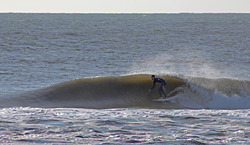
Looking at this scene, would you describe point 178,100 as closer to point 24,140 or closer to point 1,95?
point 1,95

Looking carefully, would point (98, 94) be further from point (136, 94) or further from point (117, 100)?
point (136, 94)

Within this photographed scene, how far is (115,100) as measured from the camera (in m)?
16.4

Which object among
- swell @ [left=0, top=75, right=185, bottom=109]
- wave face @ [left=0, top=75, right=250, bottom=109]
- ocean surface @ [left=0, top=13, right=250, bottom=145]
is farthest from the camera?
wave face @ [left=0, top=75, right=250, bottom=109]

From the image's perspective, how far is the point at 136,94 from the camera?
17281 millimetres

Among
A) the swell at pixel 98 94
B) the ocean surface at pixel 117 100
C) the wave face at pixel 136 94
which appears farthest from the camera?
the wave face at pixel 136 94

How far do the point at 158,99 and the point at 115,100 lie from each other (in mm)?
1809

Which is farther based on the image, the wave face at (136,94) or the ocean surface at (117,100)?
the wave face at (136,94)

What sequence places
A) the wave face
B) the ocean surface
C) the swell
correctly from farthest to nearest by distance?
the wave face, the swell, the ocean surface

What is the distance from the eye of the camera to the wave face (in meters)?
15.5

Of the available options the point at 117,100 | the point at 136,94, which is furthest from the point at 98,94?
the point at 136,94

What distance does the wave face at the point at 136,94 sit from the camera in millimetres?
15492

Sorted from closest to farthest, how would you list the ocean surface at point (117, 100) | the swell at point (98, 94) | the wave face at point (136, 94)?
the ocean surface at point (117, 100), the swell at point (98, 94), the wave face at point (136, 94)

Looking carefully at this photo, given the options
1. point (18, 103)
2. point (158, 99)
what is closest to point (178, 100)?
point (158, 99)

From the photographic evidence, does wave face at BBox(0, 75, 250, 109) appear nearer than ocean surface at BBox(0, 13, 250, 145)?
No
